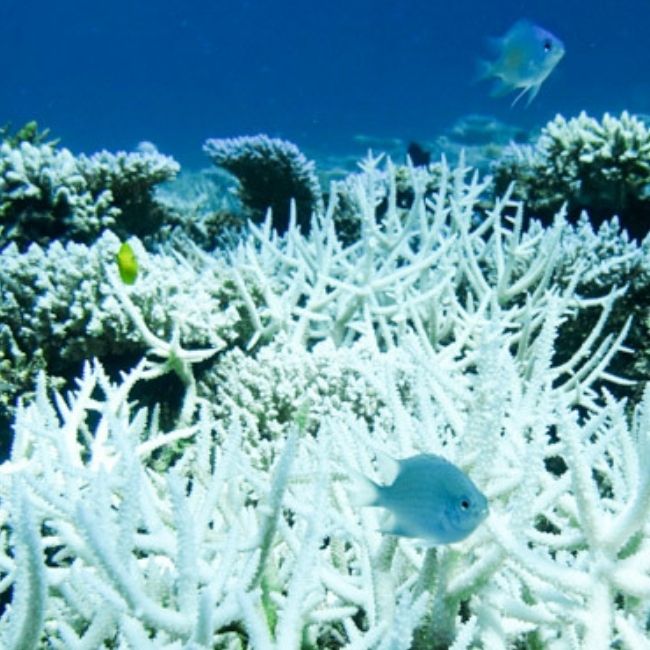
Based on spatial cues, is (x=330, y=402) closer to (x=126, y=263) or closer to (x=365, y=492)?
(x=126, y=263)

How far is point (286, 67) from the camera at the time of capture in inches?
3629

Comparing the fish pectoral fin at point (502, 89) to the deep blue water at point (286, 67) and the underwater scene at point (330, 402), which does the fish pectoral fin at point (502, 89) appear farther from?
the deep blue water at point (286, 67)

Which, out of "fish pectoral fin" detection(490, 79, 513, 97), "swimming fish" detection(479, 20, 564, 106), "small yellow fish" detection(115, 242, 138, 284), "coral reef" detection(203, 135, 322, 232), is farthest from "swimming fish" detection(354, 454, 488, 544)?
"coral reef" detection(203, 135, 322, 232)

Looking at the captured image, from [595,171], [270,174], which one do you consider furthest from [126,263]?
[595,171]

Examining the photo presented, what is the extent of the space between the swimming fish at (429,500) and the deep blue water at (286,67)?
41037 mm

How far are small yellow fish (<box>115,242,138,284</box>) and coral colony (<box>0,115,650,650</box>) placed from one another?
15mm

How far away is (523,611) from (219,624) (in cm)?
65

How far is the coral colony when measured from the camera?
55.4 inches

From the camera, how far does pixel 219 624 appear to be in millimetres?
1418

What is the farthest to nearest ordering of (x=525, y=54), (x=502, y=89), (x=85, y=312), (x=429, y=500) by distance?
1. (x=502, y=89)
2. (x=525, y=54)
3. (x=85, y=312)
4. (x=429, y=500)

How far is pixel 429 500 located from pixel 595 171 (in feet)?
15.8

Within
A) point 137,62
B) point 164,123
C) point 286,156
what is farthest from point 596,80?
point 137,62

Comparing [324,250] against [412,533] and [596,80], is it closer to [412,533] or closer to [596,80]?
[412,533]

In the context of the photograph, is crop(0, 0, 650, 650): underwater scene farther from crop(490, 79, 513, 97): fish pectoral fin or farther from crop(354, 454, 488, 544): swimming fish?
crop(490, 79, 513, 97): fish pectoral fin
